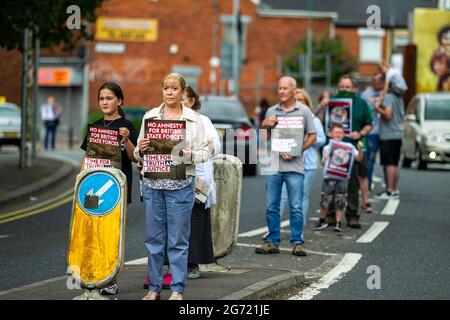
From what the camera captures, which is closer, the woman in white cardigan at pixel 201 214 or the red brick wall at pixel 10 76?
the woman in white cardigan at pixel 201 214

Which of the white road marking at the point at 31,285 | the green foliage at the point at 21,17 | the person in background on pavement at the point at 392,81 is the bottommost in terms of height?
the white road marking at the point at 31,285

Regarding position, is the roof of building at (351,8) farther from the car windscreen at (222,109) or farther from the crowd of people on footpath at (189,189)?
the crowd of people on footpath at (189,189)

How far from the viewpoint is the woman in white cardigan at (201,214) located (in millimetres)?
10137

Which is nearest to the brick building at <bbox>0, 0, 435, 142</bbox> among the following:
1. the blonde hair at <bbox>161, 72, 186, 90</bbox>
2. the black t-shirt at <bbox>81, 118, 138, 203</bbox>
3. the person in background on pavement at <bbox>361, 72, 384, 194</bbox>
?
the person in background on pavement at <bbox>361, 72, 384, 194</bbox>

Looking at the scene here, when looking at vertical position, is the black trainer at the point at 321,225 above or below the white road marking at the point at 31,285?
below

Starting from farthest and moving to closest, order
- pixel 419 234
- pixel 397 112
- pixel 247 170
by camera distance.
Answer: pixel 247 170
pixel 397 112
pixel 419 234

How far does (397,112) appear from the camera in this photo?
19.8 meters

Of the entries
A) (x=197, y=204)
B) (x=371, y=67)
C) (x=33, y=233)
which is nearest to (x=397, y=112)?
(x=33, y=233)

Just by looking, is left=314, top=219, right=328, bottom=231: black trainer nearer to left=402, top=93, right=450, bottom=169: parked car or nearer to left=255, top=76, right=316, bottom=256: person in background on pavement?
left=255, top=76, right=316, bottom=256: person in background on pavement

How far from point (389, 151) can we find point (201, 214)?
9931 mm

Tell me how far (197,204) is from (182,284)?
1429mm

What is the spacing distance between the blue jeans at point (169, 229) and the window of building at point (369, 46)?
64.0 meters

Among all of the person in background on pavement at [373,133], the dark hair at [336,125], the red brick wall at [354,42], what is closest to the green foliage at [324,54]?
the red brick wall at [354,42]
